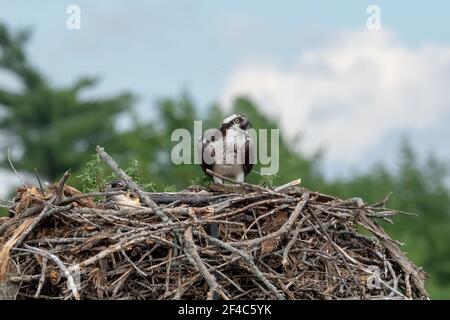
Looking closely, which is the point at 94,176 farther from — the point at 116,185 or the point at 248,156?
the point at 248,156

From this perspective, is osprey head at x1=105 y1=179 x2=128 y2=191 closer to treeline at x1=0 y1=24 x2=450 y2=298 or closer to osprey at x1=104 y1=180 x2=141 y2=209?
osprey at x1=104 y1=180 x2=141 y2=209

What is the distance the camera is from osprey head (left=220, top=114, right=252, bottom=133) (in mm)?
10070

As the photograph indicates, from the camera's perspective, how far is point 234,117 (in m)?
10.1

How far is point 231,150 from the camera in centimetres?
1009

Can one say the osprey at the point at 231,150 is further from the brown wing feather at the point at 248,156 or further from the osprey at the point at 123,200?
the osprey at the point at 123,200

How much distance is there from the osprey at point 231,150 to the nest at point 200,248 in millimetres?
1370

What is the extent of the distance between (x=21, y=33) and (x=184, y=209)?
35.4m

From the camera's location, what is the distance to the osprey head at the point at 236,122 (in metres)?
10.1

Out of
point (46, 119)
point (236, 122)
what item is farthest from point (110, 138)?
point (236, 122)

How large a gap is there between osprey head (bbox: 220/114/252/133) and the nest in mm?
1462

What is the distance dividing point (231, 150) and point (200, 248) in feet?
7.54

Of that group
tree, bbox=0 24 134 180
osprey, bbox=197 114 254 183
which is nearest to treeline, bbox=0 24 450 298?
tree, bbox=0 24 134 180
